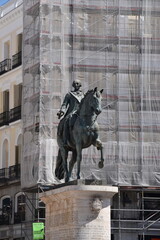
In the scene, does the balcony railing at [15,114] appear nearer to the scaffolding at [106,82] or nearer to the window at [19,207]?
the window at [19,207]

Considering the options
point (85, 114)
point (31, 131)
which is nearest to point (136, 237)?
point (31, 131)

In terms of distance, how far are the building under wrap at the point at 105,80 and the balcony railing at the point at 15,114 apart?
758cm

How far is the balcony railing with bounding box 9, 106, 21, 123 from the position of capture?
51.8m

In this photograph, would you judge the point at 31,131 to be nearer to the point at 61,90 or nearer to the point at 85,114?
the point at 61,90

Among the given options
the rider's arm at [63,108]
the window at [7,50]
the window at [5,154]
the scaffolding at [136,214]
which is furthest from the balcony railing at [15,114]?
the rider's arm at [63,108]

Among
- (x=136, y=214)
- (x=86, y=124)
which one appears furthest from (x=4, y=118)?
(x=86, y=124)

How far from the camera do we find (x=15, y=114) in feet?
171

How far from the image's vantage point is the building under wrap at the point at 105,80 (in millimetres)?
41906

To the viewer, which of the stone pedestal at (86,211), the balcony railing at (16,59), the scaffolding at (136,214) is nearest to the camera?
the stone pedestal at (86,211)

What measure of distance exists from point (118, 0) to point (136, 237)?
34.0 feet

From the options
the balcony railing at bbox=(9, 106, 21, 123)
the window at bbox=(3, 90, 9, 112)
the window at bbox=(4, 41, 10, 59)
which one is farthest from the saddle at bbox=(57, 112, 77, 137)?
the window at bbox=(4, 41, 10, 59)

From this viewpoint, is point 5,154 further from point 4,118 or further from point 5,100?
point 5,100

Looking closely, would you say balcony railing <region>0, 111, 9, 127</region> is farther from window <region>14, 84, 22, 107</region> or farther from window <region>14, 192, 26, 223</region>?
window <region>14, 192, 26, 223</region>

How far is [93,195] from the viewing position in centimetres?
2559
